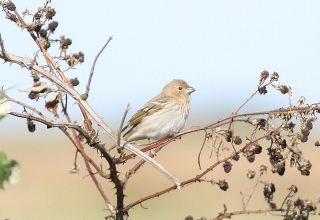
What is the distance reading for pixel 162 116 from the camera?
7.89 meters

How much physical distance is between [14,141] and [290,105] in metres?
28.3

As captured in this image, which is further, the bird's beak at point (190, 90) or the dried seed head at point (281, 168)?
the bird's beak at point (190, 90)

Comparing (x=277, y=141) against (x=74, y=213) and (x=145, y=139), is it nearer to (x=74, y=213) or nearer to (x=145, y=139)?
(x=145, y=139)

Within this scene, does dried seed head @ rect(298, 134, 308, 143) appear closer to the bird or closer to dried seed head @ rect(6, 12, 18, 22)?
dried seed head @ rect(6, 12, 18, 22)

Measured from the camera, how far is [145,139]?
8.05 metres

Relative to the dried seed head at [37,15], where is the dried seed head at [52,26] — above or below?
below

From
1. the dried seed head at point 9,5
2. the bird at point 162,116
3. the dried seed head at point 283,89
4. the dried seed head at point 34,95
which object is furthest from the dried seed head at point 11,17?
the bird at point 162,116

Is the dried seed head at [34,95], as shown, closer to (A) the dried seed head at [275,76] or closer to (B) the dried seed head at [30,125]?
(B) the dried seed head at [30,125]

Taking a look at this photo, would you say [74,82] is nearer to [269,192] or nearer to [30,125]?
[30,125]

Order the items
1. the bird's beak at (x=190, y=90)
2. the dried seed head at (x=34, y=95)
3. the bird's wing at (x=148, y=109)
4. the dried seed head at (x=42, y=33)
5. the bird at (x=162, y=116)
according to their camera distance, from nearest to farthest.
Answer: the dried seed head at (x=34, y=95) < the dried seed head at (x=42, y=33) < the bird at (x=162, y=116) < the bird's wing at (x=148, y=109) < the bird's beak at (x=190, y=90)

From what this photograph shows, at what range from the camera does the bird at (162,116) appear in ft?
25.2

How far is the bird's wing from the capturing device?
809 centimetres

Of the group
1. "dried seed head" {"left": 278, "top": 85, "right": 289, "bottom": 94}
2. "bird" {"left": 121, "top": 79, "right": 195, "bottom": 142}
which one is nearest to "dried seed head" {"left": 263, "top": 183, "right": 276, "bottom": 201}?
"dried seed head" {"left": 278, "top": 85, "right": 289, "bottom": 94}

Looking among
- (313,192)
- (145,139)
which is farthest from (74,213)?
(145,139)
